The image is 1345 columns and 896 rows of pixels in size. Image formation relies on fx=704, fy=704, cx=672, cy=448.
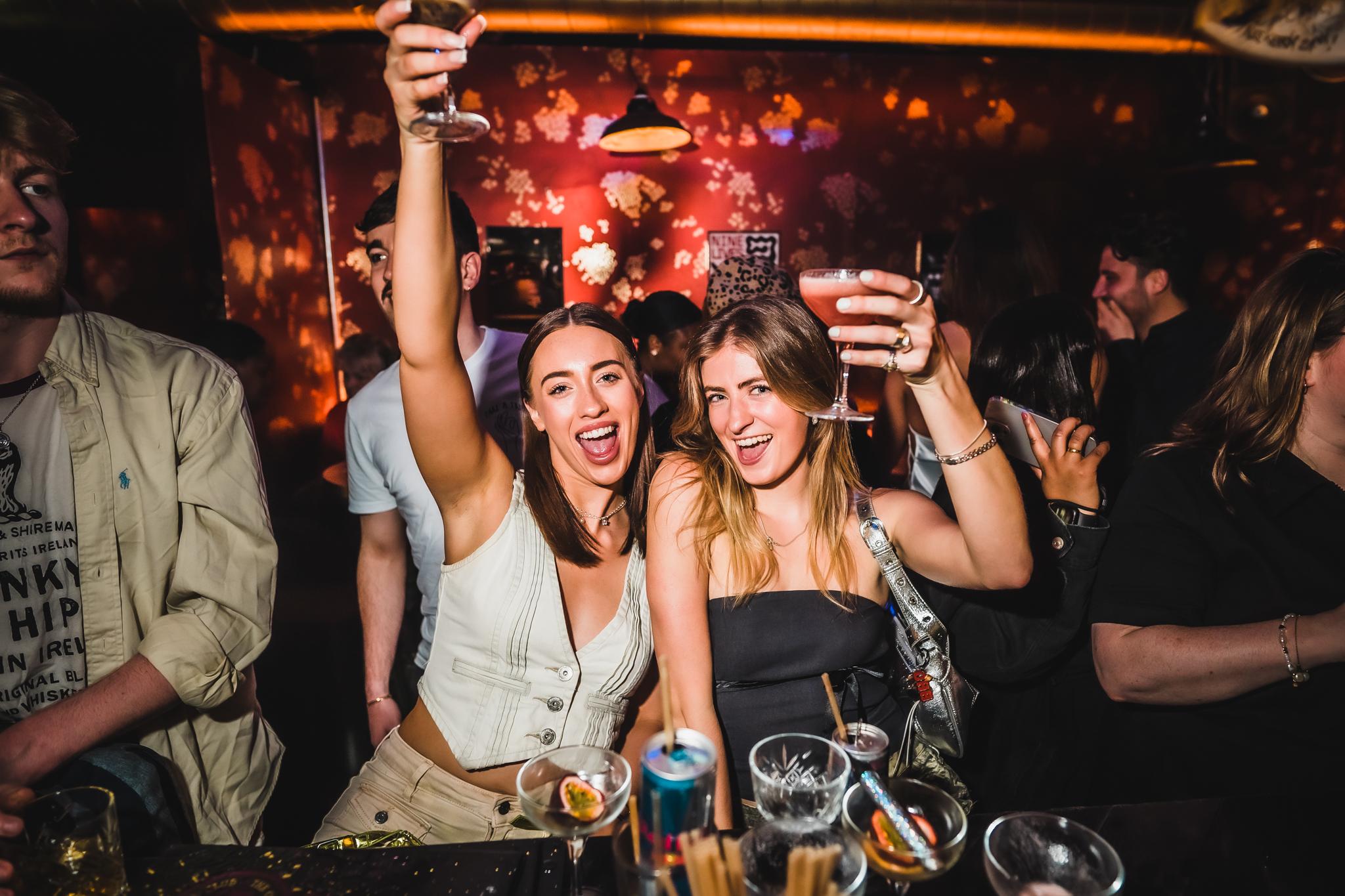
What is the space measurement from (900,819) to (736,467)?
962 millimetres

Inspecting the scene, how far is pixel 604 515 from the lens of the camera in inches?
73.9

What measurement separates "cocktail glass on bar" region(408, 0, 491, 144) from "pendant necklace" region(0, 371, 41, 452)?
112 cm

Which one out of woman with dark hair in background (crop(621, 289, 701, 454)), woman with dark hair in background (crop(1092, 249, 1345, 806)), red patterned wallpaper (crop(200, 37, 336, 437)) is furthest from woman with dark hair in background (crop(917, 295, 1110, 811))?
red patterned wallpaper (crop(200, 37, 336, 437))

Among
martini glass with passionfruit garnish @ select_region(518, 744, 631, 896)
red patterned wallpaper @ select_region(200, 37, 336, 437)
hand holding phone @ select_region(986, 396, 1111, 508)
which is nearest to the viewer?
martini glass with passionfruit garnish @ select_region(518, 744, 631, 896)

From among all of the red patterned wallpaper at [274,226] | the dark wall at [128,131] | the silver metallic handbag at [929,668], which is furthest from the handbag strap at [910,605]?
the dark wall at [128,131]

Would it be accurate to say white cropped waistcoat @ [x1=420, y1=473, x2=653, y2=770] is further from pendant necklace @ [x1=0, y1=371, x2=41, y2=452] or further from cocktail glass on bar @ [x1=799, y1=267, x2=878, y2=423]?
pendant necklace @ [x1=0, y1=371, x2=41, y2=452]

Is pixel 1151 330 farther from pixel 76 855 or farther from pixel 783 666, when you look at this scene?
pixel 76 855

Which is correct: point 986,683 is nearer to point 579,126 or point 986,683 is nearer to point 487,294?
point 487,294

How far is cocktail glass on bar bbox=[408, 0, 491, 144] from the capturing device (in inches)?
42.9

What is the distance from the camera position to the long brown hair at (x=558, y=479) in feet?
5.74

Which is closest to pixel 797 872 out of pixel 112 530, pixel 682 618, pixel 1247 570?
pixel 682 618

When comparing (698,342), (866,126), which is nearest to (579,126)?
(866,126)

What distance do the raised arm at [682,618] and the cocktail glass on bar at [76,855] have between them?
100cm

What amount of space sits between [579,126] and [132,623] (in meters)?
5.06
